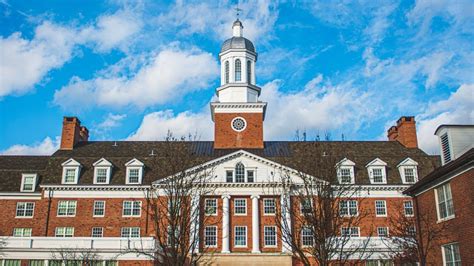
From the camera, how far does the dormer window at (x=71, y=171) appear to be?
44.2 m

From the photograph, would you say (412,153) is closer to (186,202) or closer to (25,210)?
(186,202)

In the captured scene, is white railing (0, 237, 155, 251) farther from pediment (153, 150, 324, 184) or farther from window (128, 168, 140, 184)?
pediment (153, 150, 324, 184)

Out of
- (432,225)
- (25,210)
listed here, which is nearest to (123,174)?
(25,210)

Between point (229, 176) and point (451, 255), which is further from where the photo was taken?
point (229, 176)

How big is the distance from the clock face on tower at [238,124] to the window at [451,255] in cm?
2717

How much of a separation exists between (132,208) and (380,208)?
21.2 metres

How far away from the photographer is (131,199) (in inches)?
1719

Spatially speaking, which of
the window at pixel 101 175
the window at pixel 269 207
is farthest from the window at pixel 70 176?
the window at pixel 269 207

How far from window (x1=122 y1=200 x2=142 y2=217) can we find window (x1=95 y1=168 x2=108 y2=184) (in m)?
2.80

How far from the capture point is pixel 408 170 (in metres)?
45.4

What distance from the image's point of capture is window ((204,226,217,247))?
42.6 meters

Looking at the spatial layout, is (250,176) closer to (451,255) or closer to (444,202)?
(444,202)

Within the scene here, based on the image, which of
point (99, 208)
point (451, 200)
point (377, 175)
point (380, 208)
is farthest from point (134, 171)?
point (451, 200)

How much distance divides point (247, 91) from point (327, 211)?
27.3 meters
